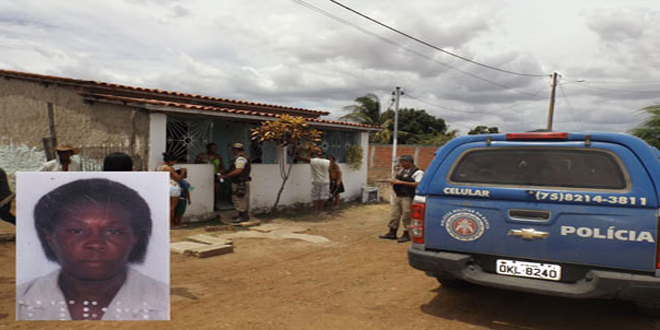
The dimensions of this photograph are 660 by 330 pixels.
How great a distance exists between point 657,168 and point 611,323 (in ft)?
4.78

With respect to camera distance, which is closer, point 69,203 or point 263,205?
point 69,203

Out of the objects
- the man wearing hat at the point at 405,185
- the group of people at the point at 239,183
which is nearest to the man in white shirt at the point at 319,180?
the group of people at the point at 239,183

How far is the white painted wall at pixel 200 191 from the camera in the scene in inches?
354

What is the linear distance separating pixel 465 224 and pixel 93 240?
2725mm

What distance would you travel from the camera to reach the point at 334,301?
443 cm

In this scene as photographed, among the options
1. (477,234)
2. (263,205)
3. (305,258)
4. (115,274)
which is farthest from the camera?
(263,205)

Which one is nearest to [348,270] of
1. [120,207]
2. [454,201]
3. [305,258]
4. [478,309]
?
[305,258]

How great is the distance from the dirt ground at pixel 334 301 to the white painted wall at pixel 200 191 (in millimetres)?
2858

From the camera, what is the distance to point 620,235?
3.17 m

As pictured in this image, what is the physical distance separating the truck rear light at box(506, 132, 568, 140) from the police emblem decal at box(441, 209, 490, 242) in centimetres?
76

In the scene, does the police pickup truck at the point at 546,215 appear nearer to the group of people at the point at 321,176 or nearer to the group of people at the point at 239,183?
the group of people at the point at 239,183

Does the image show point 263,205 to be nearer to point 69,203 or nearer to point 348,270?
point 348,270

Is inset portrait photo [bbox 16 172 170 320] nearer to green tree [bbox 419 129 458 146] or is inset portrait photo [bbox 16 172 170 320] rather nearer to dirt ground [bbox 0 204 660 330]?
Answer: dirt ground [bbox 0 204 660 330]

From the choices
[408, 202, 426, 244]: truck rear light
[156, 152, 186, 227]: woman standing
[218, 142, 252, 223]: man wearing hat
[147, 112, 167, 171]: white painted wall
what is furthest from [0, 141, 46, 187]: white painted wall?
[408, 202, 426, 244]: truck rear light
